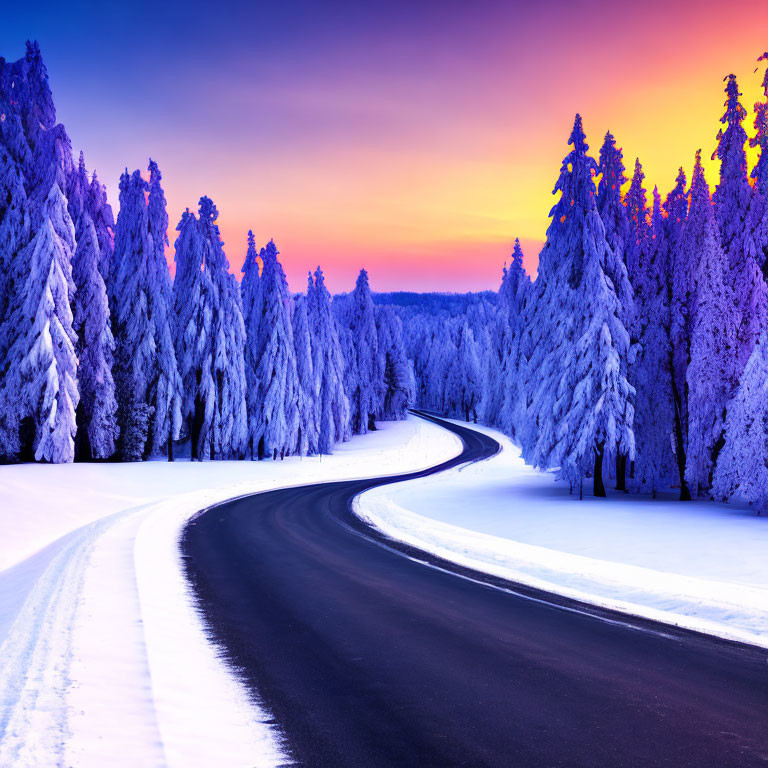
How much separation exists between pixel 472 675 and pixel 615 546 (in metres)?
8.71

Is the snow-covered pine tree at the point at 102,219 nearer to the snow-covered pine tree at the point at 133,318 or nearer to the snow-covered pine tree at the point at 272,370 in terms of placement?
the snow-covered pine tree at the point at 133,318

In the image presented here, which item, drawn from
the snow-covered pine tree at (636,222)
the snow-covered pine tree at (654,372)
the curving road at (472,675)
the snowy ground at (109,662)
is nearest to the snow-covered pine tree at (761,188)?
the snow-covered pine tree at (654,372)

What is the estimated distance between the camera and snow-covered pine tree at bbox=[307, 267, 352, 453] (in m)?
51.8

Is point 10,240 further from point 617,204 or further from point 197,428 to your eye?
point 617,204

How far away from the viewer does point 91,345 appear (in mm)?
→ 30266

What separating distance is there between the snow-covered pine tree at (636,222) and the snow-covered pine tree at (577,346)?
2596 mm

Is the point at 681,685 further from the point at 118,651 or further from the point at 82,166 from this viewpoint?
the point at 82,166

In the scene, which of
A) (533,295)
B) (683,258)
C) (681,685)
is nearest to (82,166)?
(533,295)

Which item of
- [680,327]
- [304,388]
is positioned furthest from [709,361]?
[304,388]

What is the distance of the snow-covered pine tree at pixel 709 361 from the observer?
20062mm

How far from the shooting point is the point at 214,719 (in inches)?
163

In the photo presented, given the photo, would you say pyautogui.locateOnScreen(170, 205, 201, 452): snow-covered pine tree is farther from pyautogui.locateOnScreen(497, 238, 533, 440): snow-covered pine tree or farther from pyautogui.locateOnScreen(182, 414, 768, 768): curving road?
pyautogui.locateOnScreen(497, 238, 533, 440): snow-covered pine tree

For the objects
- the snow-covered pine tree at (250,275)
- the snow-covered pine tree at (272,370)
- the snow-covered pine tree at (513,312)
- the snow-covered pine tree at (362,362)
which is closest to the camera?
the snow-covered pine tree at (272,370)

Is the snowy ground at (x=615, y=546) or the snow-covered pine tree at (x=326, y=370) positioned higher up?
the snow-covered pine tree at (x=326, y=370)
